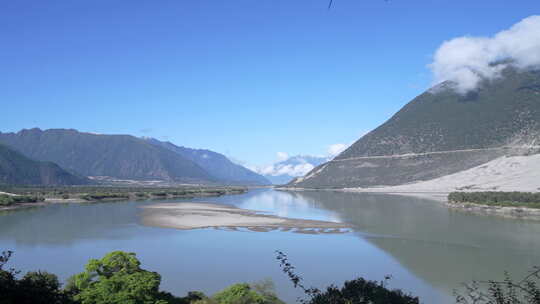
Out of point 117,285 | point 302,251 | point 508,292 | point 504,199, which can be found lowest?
→ point 302,251

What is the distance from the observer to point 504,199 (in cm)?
7469

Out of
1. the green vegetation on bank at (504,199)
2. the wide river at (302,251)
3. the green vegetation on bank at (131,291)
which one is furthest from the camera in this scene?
the green vegetation on bank at (504,199)

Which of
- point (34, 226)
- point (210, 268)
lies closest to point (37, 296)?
point (210, 268)

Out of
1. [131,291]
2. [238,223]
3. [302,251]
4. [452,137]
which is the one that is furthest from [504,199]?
[452,137]

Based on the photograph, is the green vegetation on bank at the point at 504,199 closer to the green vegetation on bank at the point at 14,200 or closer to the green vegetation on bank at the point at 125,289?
the green vegetation on bank at the point at 125,289

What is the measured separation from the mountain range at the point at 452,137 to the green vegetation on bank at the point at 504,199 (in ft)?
184

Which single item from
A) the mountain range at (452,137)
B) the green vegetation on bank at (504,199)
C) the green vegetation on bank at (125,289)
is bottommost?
the green vegetation on bank at (125,289)

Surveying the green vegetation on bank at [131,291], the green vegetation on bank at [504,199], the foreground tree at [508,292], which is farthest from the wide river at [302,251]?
the green vegetation on bank at [504,199]

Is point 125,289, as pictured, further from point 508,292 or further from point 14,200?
point 14,200

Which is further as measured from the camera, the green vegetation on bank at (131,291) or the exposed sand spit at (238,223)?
the exposed sand spit at (238,223)

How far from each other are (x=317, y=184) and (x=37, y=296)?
189m

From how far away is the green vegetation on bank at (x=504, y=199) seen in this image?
6938 centimetres

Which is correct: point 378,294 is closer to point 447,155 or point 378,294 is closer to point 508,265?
point 508,265

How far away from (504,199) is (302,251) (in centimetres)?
5369
